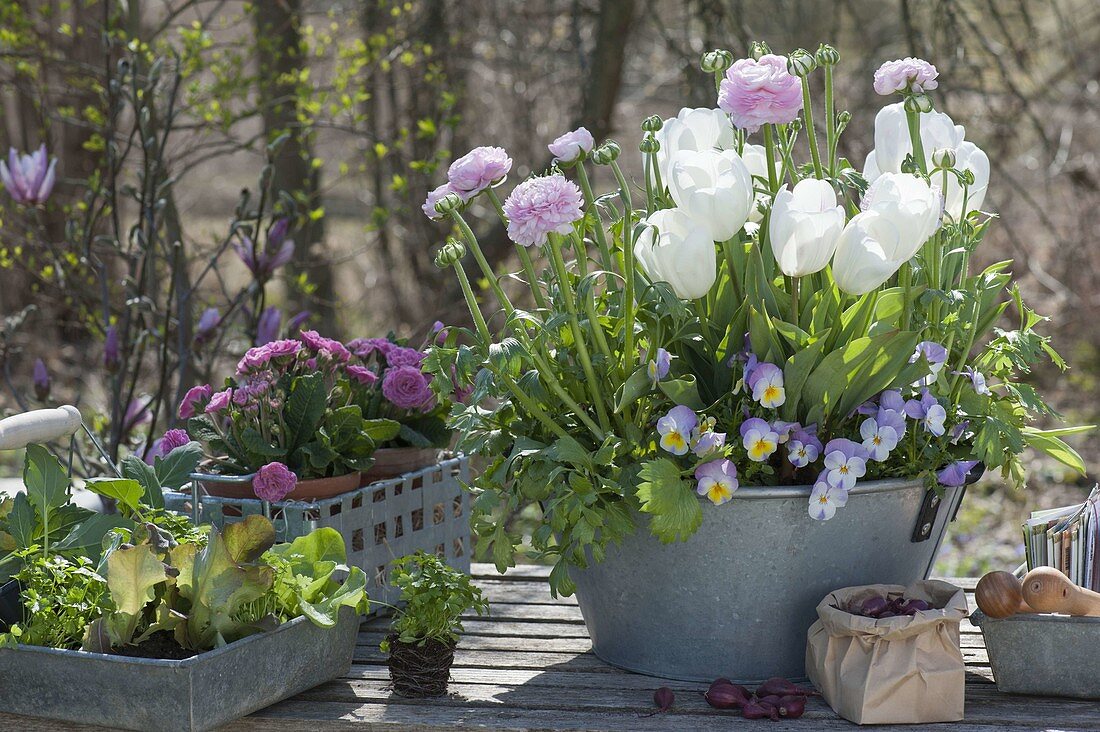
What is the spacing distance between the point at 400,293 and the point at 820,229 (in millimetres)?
3116

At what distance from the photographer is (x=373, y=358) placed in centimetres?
165

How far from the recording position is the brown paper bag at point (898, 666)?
1.18 metres

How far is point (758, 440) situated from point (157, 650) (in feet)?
2.09

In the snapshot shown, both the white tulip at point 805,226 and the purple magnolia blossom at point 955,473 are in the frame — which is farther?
the purple magnolia blossom at point 955,473

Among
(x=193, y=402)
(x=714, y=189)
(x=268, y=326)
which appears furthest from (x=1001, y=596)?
(x=268, y=326)

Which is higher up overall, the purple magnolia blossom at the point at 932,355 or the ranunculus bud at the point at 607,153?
the ranunculus bud at the point at 607,153

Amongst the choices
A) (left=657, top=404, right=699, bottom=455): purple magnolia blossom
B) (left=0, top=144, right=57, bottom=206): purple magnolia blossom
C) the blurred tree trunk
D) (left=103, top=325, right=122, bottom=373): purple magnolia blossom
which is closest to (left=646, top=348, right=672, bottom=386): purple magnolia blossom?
(left=657, top=404, right=699, bottom=455): purple magnolia blossom

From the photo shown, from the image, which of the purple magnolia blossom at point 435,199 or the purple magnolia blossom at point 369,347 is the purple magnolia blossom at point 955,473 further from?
the purple magnolia blossom at point 369,347

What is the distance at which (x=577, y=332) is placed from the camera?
4.05ft

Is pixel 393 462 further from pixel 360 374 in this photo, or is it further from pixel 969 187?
pixel 969 187

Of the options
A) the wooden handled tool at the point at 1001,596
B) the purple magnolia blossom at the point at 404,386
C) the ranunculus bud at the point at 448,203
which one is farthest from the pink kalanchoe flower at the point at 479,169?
the wooden handled tool at the point at 1001,596

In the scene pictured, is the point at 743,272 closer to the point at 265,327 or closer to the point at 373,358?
the point at 373,358

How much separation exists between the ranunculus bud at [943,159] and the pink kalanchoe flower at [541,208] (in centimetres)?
39

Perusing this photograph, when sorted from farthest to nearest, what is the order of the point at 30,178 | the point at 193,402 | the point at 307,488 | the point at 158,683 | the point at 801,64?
the point at 30,178, the point at 193,402, the point at 307,488, the point at 801,64, the point at 158,683
